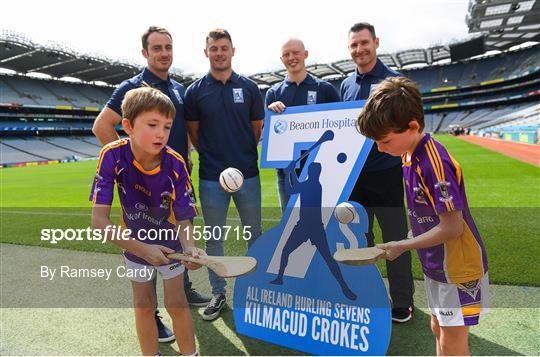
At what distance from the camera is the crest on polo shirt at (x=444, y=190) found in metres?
1.59

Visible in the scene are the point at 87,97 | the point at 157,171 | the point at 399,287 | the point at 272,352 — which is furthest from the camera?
the point at 87,97

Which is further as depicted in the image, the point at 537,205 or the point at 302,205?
the point at 537,205

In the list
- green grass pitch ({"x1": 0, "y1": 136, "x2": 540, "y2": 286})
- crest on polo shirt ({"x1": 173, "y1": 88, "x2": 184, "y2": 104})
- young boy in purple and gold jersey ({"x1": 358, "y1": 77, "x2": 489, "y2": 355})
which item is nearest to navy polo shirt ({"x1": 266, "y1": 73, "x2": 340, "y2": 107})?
crest on polo shirt ({"x1": 173, "y1": 88, "x2": 184, "y2": 104})

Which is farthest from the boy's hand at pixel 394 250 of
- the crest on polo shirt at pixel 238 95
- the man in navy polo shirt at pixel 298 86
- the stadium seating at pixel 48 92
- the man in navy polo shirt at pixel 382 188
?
the stadium seating at pixel 48 92

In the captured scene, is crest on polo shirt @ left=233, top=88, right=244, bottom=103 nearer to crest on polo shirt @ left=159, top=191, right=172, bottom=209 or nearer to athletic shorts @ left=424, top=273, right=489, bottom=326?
crest on polo shirt @ left=159, top=191, right=172, bottom=209

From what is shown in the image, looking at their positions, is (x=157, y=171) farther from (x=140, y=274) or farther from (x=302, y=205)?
(x=302, y=205)

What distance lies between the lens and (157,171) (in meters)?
2.15

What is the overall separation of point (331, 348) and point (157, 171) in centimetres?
167

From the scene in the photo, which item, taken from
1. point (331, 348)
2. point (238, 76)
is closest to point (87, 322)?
point (331, 348)

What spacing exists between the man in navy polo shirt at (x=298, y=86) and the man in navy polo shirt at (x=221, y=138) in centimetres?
31

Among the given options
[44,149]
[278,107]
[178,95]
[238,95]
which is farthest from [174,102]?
[44,149]

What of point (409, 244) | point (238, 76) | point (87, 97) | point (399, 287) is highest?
point (87, 97)

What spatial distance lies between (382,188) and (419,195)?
146 centimetres

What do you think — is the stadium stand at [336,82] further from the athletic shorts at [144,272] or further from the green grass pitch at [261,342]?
the athletic shorts at [144,272]
